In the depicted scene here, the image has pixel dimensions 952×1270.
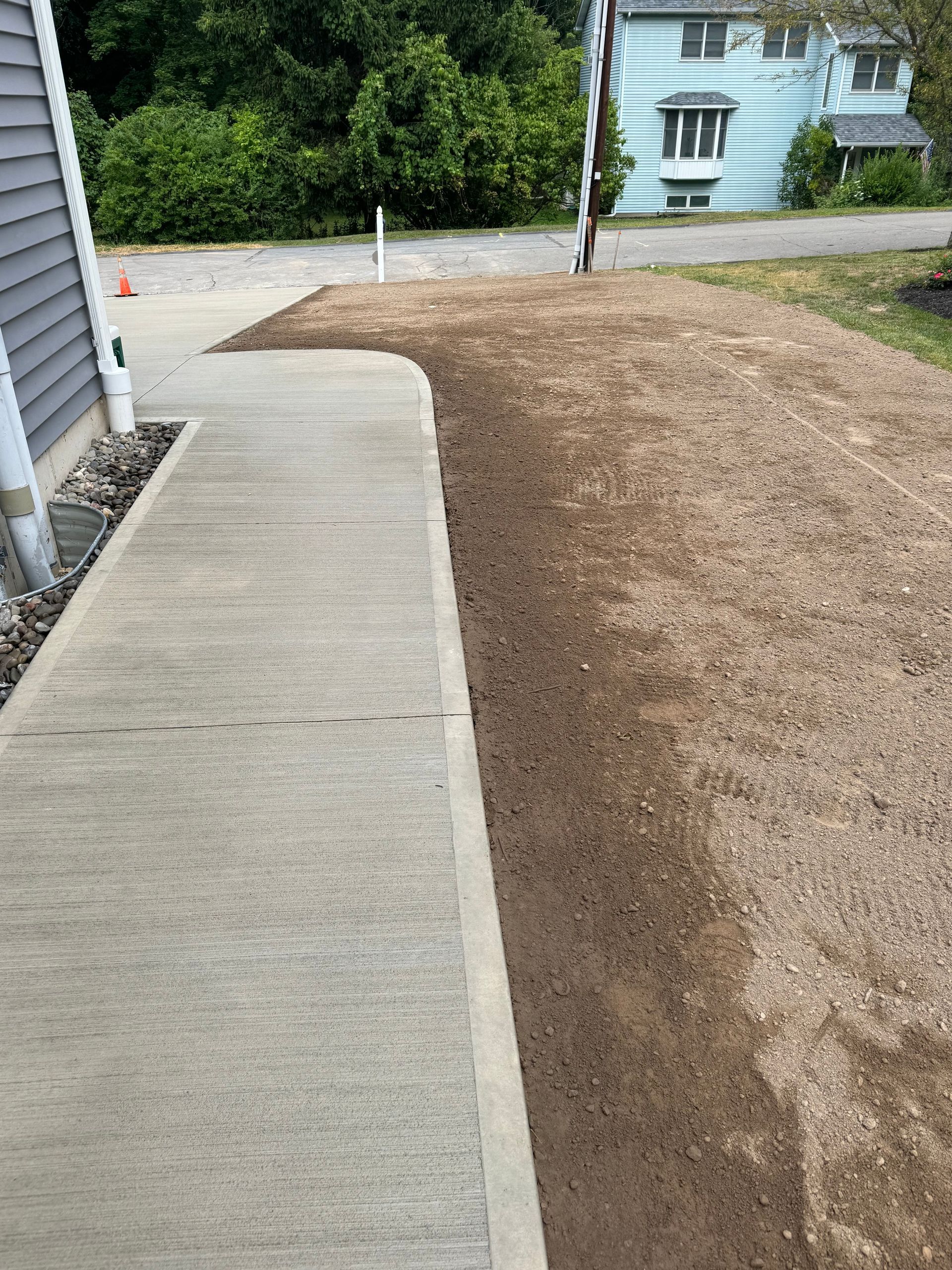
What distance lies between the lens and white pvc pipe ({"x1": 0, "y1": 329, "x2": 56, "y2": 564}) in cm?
529

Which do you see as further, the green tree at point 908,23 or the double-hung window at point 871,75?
the double-hung window at point 871,75

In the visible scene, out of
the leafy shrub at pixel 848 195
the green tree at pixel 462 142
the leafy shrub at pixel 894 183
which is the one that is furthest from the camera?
the leafy shrub at pixel 848 195

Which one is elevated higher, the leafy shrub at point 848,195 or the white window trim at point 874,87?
the white window trim at point 874,87

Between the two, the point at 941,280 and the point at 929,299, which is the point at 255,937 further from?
the point at 941,280

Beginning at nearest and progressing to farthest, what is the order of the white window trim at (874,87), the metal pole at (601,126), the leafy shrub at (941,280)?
1. the leafy shrub at (941,280)
2. the metal pole at (601,126)
3. the white window trim at (874,87)

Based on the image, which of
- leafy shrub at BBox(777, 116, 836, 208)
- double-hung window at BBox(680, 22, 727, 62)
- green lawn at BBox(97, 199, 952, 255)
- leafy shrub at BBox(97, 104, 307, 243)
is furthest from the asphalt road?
double-hung window at BBox(680, 22, 727, 62)

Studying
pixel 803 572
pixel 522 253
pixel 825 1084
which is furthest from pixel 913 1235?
pixel 522 253

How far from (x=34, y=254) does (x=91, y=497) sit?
1.57m

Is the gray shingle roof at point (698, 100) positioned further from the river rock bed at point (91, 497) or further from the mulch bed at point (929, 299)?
the river rock bed at point (91, 497)

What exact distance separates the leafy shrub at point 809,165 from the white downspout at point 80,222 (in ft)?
121

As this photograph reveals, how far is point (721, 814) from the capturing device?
393 centimetres

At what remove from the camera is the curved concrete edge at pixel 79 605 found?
4391 millimetres

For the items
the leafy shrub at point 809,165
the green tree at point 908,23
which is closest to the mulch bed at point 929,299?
the green tree at point 908,23

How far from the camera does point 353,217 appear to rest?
3778 cm
